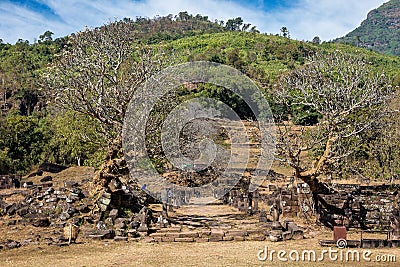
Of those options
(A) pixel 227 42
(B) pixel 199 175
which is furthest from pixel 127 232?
(A) pixel 227 42

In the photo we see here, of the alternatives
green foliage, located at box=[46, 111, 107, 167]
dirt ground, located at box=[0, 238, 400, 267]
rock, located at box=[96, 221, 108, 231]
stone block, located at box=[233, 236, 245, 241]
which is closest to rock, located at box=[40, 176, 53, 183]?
green foliage, located at box=[46, 111, 107, 167]

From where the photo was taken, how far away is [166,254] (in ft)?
52.1

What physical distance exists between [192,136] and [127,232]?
1200 centimetres

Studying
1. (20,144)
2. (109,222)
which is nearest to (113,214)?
(109,222)

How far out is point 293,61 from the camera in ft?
331

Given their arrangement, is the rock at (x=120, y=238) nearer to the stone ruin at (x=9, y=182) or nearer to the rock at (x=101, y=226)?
the rock at (x=101, y=226)

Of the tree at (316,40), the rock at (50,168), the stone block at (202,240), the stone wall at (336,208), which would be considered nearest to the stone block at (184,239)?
the stone block at (202,240)

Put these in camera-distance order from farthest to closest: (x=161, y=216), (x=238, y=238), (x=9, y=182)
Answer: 1. (x=9, y=182)
2. (x=161, y=216)
3. (x=238, y=238)

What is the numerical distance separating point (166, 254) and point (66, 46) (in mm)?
14523

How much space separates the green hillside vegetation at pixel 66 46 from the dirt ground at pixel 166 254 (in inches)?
329

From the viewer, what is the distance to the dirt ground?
14.5 meters

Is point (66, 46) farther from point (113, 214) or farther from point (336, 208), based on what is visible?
point (336, 208)

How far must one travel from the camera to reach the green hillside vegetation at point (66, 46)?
122 feet

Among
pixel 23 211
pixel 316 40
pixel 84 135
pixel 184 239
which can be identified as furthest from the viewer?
pixel 316 40
